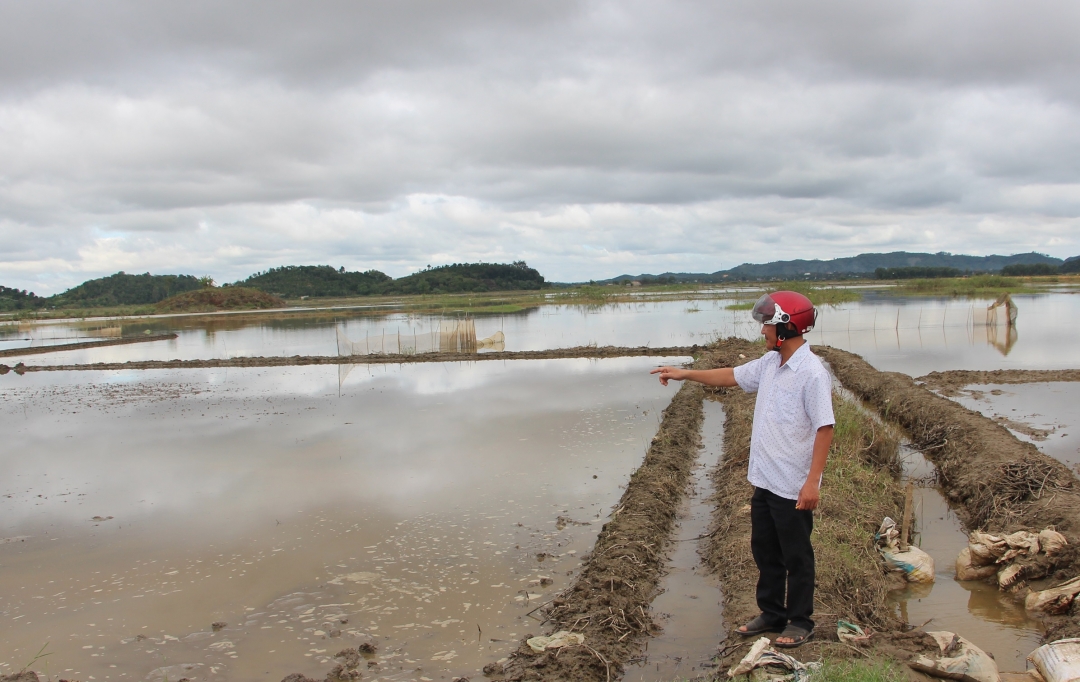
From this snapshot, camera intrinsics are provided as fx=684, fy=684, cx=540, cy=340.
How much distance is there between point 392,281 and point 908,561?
286ft

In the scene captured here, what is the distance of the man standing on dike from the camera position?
9.46ft

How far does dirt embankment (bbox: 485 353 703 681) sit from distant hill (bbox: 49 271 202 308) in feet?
260

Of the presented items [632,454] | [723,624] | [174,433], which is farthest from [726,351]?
[723,624]

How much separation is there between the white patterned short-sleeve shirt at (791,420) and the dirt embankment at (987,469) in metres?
2.48

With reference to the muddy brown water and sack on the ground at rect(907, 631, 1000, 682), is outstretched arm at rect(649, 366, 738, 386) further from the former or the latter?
the muddy brown water

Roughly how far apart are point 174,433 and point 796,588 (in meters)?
9.35

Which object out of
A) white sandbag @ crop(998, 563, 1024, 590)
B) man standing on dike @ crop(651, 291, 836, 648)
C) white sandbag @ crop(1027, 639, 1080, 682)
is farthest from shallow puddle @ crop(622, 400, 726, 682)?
white sandbag @ crop(998, 563, 1024, 590)

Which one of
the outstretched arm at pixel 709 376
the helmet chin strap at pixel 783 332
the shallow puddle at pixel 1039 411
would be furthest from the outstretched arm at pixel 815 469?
the shallow puddle at pixel 1039 411

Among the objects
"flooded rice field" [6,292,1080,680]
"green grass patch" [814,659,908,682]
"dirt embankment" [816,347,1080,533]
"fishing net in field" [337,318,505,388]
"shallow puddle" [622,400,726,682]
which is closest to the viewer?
"green grass patch" [814,659,908,682]

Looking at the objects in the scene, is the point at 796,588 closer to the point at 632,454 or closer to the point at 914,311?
the point at 632,454

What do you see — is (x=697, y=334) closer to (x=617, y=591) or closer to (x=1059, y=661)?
(x=617, y=591)

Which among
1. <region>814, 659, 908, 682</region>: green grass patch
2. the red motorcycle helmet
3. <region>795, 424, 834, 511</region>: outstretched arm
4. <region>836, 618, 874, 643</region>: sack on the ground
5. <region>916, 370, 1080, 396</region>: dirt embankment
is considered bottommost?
<region>916, 370, 1080, 396</region>: dirt embankment

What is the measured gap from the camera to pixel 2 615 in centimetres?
450

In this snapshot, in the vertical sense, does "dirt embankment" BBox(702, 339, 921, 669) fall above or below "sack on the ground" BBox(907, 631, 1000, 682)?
below
